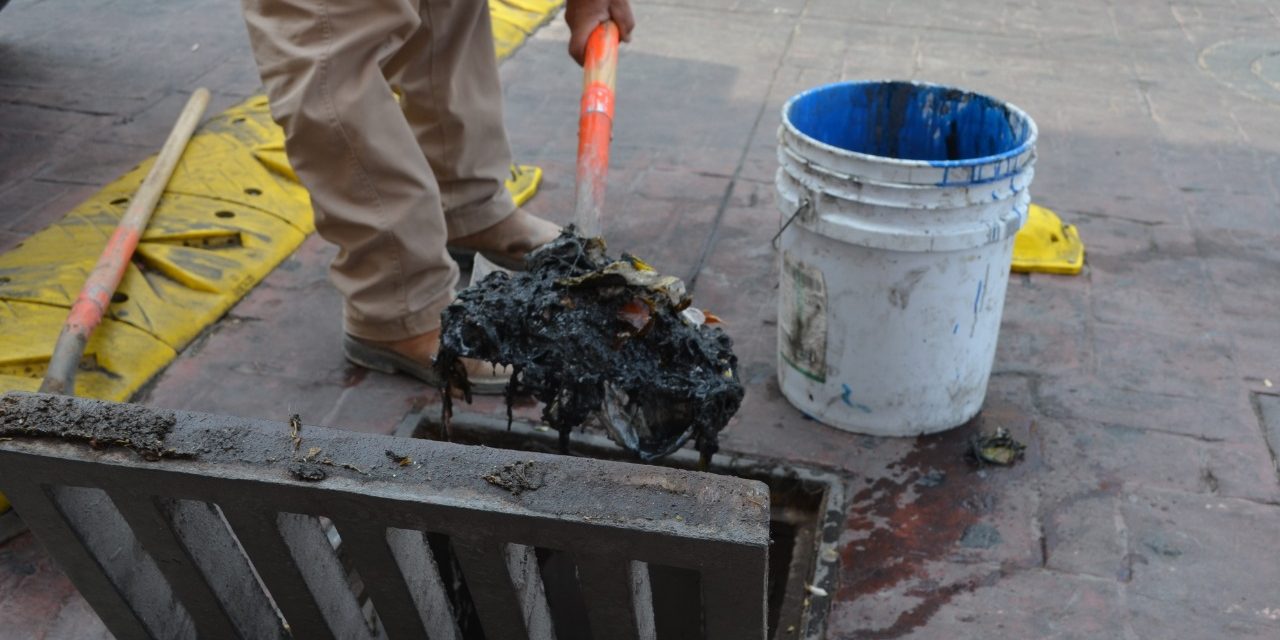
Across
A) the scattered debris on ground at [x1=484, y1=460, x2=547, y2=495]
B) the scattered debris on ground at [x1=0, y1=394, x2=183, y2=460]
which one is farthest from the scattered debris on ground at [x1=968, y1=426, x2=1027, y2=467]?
the scattered debris on ground at [x1=0, y1=394, x2=183, y2=460]

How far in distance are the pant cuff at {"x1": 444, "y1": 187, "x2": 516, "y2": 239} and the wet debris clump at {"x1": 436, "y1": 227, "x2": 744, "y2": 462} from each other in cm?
109

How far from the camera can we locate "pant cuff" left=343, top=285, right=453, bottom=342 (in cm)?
293

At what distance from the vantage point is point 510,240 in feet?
11.4

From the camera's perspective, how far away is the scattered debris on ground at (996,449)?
2.69m

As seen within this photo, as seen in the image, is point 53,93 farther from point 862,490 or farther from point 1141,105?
point 1141,105

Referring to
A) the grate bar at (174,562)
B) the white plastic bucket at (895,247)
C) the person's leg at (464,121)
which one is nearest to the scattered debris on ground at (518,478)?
the grate bar at (174,562)

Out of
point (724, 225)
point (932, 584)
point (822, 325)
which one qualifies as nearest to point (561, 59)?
point (724, 225)

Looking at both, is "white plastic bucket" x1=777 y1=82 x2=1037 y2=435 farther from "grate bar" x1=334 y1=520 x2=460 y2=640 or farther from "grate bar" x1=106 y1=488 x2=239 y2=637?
"grate bar" x1=106 y1=488 x2=239 y2=637

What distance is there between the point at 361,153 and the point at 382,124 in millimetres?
89

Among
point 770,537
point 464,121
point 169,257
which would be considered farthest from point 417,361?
point 770,537

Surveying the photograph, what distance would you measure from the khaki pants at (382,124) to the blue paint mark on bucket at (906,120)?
0.98 metres

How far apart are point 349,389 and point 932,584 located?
1608mm

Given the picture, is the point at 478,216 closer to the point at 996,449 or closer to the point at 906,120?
the point at 906,120

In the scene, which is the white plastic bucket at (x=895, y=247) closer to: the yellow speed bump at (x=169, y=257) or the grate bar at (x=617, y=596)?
the grate bar at (x=617, y=596)
